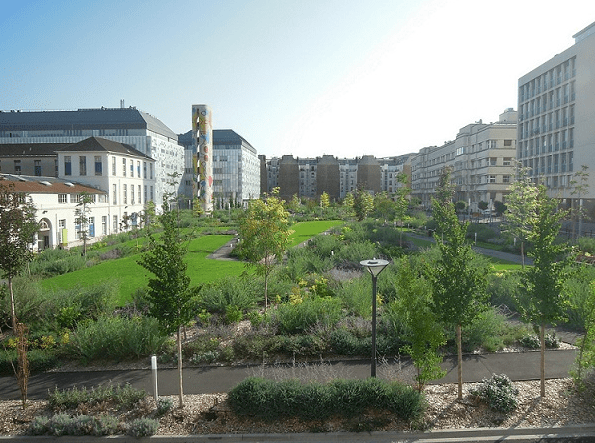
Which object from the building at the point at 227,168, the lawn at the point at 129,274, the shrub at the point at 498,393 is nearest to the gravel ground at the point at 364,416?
the shrub at the point at 498,393

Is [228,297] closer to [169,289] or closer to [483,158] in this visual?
[169,289]

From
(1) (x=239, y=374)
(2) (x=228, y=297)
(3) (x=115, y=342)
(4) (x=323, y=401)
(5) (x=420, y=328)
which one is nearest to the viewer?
(4) (x=323, y=401)

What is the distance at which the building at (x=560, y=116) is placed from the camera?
46219 millimetres

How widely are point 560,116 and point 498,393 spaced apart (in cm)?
5335

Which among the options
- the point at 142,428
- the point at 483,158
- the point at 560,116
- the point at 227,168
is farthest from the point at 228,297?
the point at 227,168

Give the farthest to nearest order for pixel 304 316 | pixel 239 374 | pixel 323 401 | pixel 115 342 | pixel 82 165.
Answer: pixel 82 165, pixel 304 316, pixel 115 342, pixel 239 374, pixel 323 401

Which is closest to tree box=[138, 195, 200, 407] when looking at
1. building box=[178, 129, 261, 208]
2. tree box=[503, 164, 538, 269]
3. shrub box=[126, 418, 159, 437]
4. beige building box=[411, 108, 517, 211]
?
shrub box=[126, 418, 159, 437]

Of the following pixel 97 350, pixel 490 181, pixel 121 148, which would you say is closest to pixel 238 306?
pixel 97 350

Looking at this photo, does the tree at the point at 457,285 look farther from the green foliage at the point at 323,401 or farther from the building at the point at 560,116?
the building at the point at 560,116

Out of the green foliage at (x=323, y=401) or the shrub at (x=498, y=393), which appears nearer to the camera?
the green foliage at (x=323, y=401)

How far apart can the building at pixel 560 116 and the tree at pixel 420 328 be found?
40157mm

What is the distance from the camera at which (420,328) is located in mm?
A: 8906

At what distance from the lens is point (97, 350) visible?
1159 cm

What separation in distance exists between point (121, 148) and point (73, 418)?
151ft
